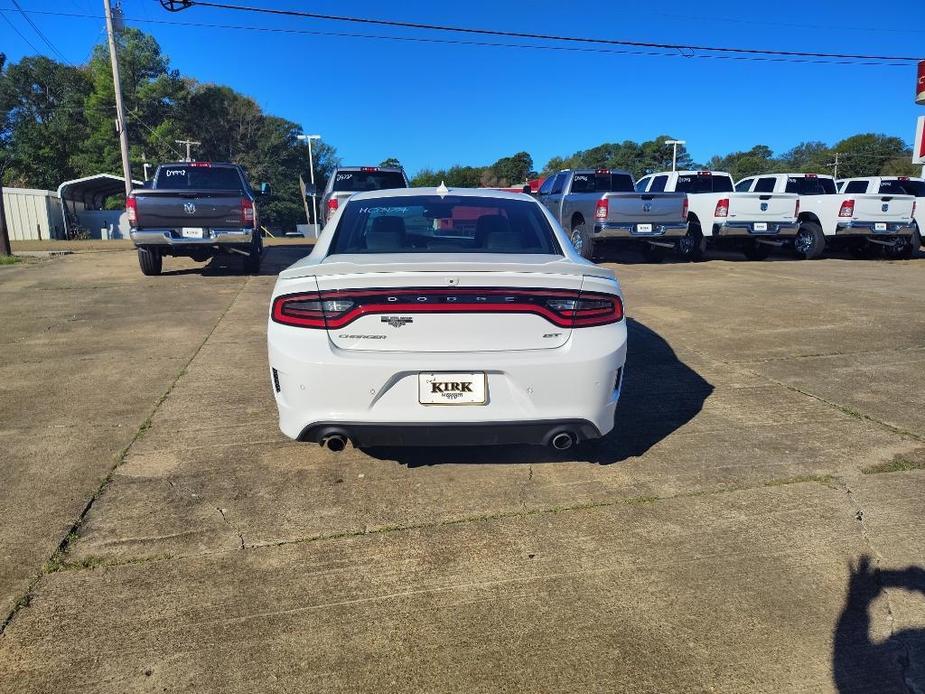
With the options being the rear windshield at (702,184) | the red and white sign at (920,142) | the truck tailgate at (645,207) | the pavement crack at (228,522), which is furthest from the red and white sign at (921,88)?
the pavement crack at (228,522)

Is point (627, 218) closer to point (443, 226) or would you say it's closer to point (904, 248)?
point (904, 248)

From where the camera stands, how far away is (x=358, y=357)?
305cm

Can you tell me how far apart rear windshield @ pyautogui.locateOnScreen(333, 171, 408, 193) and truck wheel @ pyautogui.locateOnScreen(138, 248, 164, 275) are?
383 cm

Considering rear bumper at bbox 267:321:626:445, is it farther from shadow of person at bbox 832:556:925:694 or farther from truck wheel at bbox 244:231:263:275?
truck wheel at bbox 244:231:263:275

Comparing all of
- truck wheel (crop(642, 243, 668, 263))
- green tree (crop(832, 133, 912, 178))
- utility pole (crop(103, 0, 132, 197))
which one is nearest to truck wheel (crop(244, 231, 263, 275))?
truck wheel (crop(642, 243, 668, 263))

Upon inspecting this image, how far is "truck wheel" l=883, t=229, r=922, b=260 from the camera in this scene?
1465cm

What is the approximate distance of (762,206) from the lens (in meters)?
13.5

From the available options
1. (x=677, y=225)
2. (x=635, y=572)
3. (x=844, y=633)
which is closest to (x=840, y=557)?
(x=844, y=633)

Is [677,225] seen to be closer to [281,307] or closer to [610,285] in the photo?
[610,285]

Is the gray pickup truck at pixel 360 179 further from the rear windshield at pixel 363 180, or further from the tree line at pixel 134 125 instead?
the tree line at pixel 134 125

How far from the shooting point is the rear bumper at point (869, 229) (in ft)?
45.9

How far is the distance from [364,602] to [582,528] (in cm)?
111

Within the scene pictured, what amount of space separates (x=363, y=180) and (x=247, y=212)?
363 cm

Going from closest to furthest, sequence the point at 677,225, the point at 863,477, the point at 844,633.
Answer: the point at 844,633 < the point at 863,477 < the point at 677,225
